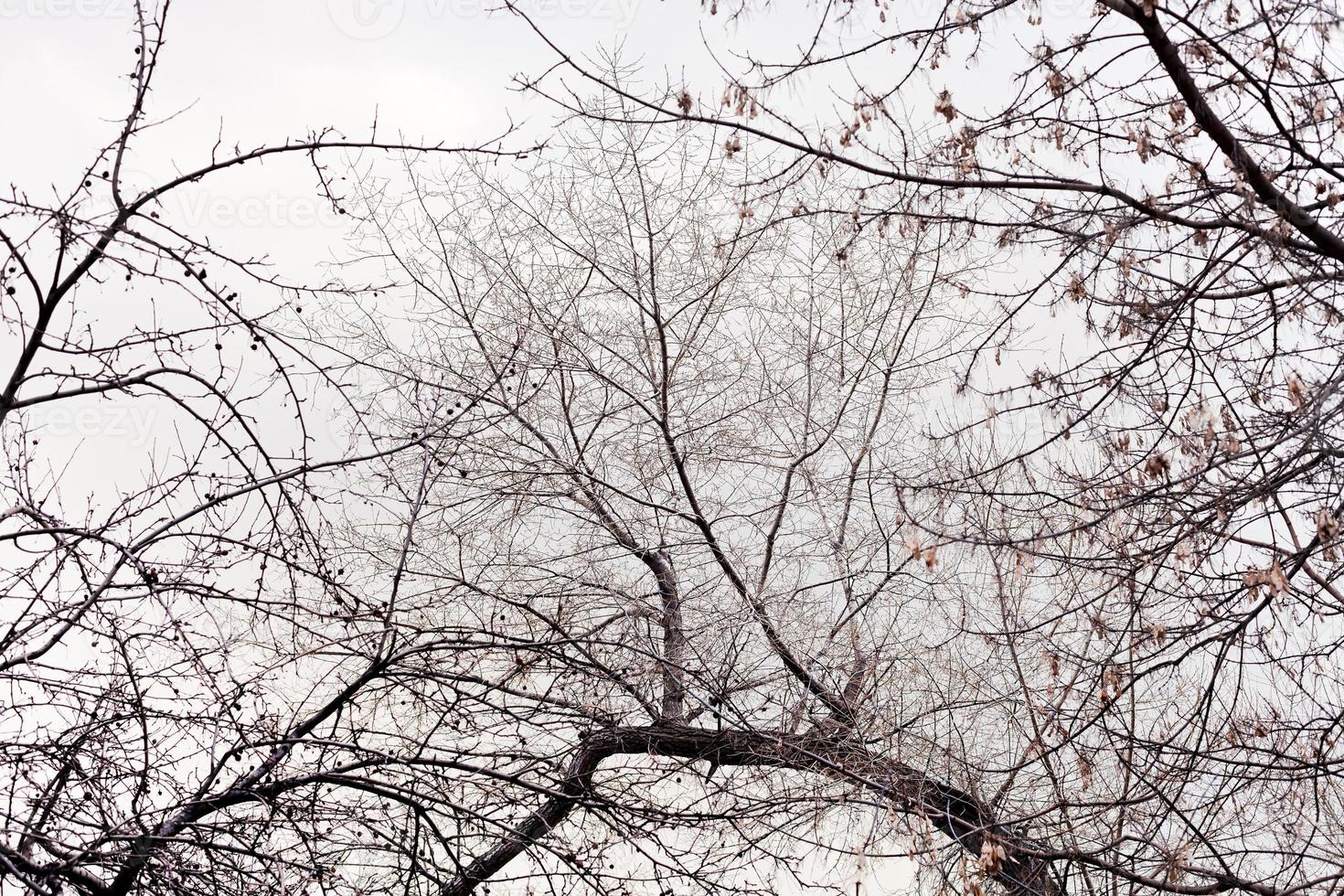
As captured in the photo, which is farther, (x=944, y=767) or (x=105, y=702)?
(x=944, y=767)

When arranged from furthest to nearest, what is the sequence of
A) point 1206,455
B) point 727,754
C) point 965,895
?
point 727,754 → point 1206,455 → point 965,895

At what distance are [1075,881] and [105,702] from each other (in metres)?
5.37

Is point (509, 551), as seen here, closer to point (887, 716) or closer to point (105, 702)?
point (887, 716)

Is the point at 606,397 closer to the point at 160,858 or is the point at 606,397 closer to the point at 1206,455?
the point at 1206,455

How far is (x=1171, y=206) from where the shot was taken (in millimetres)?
5031

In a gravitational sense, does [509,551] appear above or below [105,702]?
above

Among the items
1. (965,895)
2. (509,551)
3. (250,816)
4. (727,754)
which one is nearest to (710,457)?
(509,551)

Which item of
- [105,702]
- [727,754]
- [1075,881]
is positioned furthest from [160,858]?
[1075,881]

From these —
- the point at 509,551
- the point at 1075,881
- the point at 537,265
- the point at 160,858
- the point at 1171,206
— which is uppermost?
the point at 537,265

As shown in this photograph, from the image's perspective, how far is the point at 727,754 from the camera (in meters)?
7.27

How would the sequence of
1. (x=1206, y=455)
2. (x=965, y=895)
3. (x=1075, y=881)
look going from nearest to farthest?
1. (x=965, y=895)
2. (x=1206, y=455)
3. (x=1075, y=881)

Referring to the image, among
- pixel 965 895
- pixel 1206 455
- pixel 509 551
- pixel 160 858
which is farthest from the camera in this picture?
pixel 509 551

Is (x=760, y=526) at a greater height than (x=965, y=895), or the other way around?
(x=760, y=526)

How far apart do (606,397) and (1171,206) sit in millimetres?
4519
